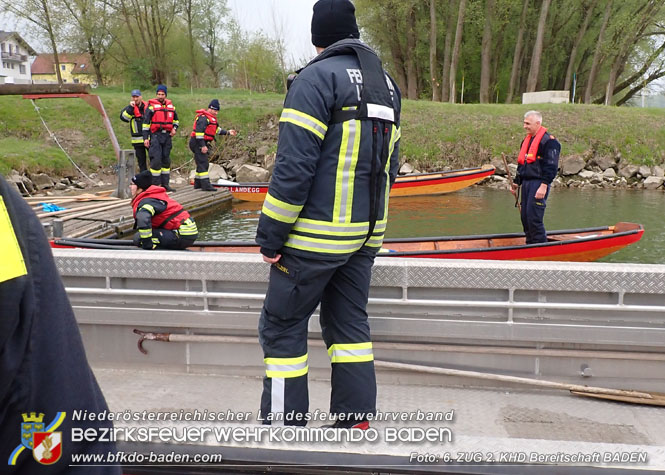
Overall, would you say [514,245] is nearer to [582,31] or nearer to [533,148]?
[533,148]

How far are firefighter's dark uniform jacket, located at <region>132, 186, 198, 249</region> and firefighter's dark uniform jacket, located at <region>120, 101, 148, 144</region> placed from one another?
6.58 meters

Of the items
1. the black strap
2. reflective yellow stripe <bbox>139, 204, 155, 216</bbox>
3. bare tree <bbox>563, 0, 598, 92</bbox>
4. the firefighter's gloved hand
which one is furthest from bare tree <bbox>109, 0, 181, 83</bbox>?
the black strap

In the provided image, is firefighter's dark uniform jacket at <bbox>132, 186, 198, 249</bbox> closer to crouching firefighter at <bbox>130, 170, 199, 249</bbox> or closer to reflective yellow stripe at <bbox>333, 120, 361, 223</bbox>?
crouching firefighter at <bbox>130, 170, 199, 249</bbox>

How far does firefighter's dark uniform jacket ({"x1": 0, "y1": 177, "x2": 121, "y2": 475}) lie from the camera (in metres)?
0.82

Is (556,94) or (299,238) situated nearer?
(299,238)

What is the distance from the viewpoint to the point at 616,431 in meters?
2.83

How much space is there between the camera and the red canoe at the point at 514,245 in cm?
614

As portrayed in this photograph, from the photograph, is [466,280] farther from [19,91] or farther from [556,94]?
[556,94]

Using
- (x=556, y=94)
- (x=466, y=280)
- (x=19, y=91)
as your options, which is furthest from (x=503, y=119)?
(x=466, y=280)

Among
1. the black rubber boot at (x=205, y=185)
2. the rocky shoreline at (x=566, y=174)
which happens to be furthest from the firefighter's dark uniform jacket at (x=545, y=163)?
the rocky shoreline at (x=566, y=174)

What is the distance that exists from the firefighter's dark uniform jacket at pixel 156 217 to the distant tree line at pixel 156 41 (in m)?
25.6

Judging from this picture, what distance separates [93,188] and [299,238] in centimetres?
1512

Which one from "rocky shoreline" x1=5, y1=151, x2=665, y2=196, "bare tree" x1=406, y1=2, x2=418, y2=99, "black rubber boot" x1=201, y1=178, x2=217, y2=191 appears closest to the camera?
"black rubber boot" x1=201, y1=178, x2=217, y2=191

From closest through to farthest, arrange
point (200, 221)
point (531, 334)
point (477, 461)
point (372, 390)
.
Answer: point (477, 461), point (372, 390), point (531, 334), point (200, 221)
